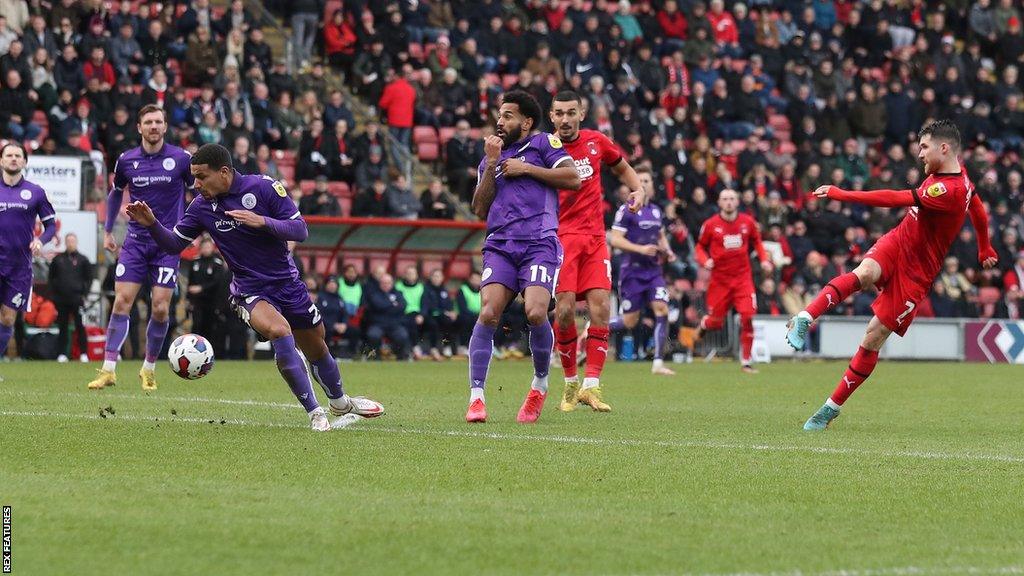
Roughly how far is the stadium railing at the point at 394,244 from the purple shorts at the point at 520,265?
14.9 m

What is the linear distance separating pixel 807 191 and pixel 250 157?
41.0 ft

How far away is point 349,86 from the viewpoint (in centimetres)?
3091

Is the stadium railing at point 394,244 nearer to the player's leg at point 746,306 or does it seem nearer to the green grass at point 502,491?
the player's leg at point 746,306

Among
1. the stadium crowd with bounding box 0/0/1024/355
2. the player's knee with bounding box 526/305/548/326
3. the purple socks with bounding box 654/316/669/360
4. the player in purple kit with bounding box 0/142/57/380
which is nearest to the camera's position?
the player's knee with bounding box 526/305/548/326

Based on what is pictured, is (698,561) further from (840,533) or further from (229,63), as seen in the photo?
(229,63)

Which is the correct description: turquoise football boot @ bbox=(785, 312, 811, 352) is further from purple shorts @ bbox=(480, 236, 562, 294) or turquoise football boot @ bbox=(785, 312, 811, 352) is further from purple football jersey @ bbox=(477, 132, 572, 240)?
purple football jersey @ bbox=(477, 132, 572, 240)

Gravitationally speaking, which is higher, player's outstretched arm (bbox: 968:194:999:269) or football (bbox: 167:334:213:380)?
player's outstretched arm (bbox: 968:194:999:269)

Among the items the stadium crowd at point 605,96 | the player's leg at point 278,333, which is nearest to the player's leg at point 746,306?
the stadium crowd at point 605,96

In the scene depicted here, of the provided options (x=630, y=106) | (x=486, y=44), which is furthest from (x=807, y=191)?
(x=486, y=44)

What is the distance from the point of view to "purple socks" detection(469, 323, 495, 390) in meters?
11.3

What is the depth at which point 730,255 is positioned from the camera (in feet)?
72.2

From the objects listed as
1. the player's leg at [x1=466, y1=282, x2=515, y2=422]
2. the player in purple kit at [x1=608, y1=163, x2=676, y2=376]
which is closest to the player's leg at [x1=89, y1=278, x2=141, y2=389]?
the player's leg at [x1=466, y1=282, x2=515, y2=422]

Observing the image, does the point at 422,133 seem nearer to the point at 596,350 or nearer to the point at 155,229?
the point at 596,350

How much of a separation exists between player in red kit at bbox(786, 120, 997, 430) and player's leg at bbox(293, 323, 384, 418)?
10.6ft
